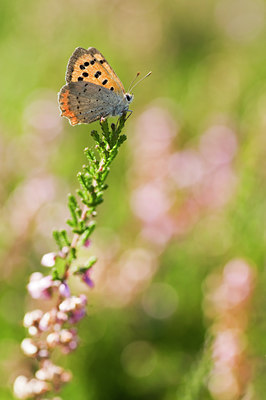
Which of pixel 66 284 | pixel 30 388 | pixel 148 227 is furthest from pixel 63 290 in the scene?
pixel 148 227

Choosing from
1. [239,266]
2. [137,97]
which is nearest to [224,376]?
Answer: [239,266]

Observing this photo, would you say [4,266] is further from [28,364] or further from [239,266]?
[239,266]

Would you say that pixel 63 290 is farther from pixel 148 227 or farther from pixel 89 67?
pixel 148 227

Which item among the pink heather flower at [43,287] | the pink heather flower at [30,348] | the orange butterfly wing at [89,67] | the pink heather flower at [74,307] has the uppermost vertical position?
the orange butterfly wing at [89,67]

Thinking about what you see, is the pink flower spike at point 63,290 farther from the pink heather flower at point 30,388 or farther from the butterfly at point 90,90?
the butterfly at point 90,90

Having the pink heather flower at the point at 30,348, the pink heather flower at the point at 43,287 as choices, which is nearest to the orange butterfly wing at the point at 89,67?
the pink heather flower at the point at 43,287

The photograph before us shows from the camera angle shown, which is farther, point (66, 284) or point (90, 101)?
point (90, 101)
